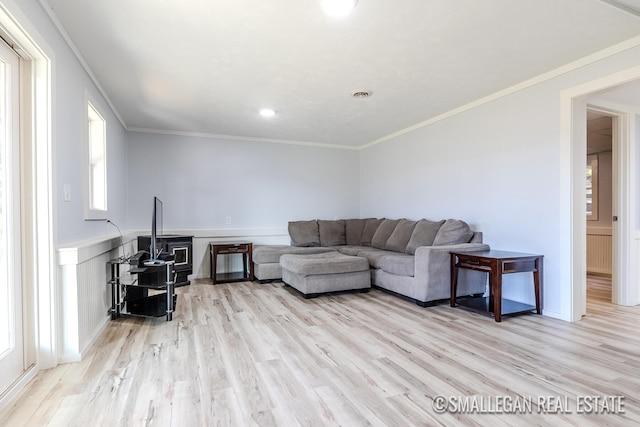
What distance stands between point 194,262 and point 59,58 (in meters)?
3.41

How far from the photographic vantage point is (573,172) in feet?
9.60

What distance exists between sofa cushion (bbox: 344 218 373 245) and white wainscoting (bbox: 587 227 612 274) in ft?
12.3

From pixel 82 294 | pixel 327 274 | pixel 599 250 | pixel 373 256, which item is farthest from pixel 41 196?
pixel 599 250

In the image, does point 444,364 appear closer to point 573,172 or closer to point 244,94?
point 573,172

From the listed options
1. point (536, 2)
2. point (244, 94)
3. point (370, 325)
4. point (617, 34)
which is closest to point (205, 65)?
point (244, 94)

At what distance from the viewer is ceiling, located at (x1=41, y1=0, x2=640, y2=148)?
209 cm

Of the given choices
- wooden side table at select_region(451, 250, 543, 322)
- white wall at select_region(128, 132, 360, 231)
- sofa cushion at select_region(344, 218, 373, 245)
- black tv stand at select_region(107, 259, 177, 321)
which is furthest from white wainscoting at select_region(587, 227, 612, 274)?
black tv stand at select_region(107, 259, 177, 321)

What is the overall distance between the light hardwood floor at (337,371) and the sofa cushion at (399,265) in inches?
19.8

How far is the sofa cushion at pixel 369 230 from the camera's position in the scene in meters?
5.35

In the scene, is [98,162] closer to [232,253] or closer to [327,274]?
[232,253]

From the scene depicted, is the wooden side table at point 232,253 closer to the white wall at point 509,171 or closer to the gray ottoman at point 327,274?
the gray ottoman at point 327,274

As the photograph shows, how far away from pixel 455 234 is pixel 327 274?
1536 millimetres

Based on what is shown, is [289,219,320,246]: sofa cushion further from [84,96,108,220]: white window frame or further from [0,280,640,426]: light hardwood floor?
[84,96,108,220]: white window frame

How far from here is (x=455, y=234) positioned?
3750mm
